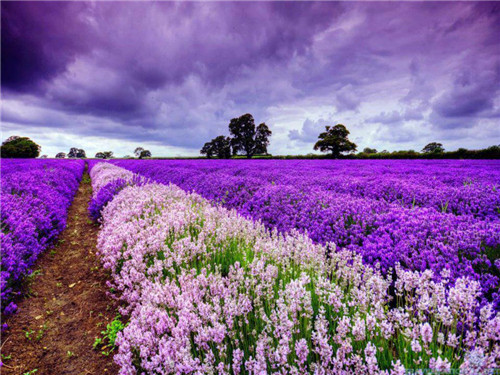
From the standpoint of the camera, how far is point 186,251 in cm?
281

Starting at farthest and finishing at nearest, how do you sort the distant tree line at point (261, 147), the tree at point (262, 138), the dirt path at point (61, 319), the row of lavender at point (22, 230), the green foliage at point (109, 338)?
the tree at point (262, 138)
the distant tree line at point (261, 147)
the row of lavender at point (22, 230)
the green foliage at point (109, 338)
the dirt path at point (61, 319)

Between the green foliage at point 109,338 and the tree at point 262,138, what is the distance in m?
50.7

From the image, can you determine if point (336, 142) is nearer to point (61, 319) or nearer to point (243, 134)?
point (243, 134)

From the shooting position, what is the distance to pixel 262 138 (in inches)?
2109

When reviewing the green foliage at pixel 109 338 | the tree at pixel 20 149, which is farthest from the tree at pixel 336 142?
the tree at pixel 20 149

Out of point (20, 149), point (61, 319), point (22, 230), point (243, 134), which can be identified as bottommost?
point (61, 319)

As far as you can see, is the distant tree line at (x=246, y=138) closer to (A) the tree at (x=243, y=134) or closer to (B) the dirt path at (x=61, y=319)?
(A) the tree at (x=243, y=134)

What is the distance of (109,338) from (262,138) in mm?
52711

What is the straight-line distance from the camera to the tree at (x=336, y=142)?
41594 mm

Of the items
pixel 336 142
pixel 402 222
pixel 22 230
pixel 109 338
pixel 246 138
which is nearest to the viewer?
pixel 109 338

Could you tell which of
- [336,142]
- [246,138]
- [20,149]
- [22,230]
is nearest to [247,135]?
[246,138]

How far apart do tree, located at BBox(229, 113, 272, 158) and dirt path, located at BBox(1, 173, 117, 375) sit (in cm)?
4891

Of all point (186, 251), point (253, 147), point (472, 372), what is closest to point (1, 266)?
point (186, 251)

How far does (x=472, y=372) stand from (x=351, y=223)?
9.12 feet
